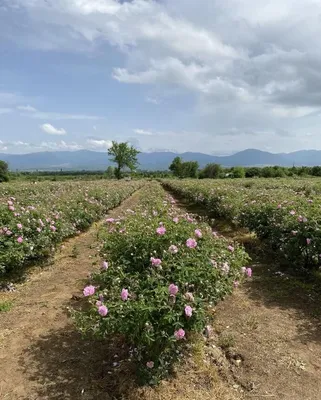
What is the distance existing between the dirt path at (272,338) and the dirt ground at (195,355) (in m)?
0.01

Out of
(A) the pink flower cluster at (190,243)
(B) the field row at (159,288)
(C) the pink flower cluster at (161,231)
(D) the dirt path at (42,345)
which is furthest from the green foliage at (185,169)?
(A) the pink flower cluster at (190,243)

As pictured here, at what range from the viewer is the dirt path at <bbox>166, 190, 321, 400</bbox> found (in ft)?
11.6

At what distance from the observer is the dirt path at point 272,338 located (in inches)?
139

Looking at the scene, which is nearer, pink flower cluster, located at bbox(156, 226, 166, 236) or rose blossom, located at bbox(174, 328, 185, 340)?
rose blossom, located at bbox(174, 328, 185, 340)

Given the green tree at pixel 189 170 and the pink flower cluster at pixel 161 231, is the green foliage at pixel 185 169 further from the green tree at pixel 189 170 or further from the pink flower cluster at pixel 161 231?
the pink flower cluster at pixel 161 231

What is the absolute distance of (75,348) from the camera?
13.5 feet

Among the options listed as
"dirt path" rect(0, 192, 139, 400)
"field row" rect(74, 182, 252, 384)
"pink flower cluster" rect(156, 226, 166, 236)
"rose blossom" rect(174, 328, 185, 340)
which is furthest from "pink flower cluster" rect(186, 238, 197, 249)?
"dirt path" rect(0, 192, 139, 400)

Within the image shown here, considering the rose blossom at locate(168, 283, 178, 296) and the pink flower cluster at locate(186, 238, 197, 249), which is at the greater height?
the pink flower cluster at locate(186, 238, 197, 249)

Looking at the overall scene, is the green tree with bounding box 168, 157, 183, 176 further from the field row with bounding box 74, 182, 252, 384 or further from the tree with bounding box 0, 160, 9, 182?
the field row with bounding box 74, 182, 252, 384

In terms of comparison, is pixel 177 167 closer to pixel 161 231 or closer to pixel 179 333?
pixel 161 231

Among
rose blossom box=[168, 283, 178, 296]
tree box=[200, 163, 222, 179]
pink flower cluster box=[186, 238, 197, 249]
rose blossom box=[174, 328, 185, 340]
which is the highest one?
tree box=[200, 163, 222, 179]

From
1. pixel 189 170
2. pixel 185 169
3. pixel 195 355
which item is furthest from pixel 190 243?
pixel 189 170

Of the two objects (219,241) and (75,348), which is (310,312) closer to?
(219,241)

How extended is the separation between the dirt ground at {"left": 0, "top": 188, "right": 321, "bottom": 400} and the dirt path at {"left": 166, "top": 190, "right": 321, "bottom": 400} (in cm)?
1
